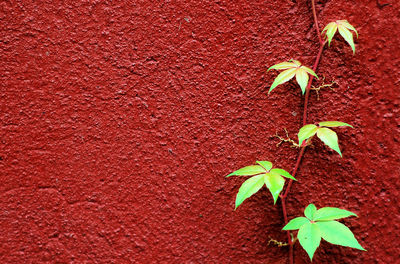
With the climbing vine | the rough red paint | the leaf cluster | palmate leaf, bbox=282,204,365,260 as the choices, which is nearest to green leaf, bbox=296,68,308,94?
the climbing vine

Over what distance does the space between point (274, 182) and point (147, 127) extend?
410mm

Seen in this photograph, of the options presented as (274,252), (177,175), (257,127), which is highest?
(257,127)

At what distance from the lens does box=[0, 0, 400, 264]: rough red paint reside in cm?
91

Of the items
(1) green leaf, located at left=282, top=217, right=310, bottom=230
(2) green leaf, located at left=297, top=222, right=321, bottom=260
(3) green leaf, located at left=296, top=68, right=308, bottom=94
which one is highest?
(3) green leaf, located at left=296, top=68, right=308, bottom=94

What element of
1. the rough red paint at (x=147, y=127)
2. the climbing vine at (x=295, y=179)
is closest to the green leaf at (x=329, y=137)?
the climbing vine at (x=295, y=179)

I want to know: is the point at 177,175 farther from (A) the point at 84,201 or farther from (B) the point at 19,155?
(B) the point at 19,155

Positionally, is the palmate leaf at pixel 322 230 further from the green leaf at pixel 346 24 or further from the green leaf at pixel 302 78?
the green leaf at pixel 346 24

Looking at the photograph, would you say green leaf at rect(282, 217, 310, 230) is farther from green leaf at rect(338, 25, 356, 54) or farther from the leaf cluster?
green leaf at rect(338, 25, 356, 54)

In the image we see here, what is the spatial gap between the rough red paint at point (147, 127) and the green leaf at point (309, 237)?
16 centimetres

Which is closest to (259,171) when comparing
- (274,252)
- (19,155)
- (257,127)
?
(257,127)

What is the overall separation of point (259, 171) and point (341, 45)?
16.8 inches

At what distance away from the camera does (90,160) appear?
3.05 feet

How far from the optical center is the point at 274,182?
75cm

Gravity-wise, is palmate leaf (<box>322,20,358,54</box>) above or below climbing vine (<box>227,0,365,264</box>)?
above
